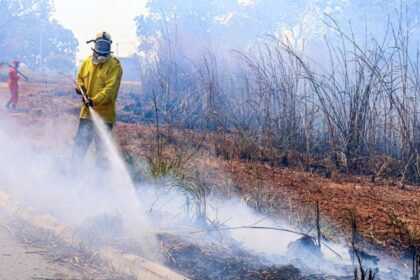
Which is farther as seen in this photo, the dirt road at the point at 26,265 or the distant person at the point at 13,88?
the distant person at the point at 13,88

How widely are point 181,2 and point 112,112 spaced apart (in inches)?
811

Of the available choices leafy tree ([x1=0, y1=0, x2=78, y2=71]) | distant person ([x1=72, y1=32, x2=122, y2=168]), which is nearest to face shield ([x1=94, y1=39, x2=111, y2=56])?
distant person ([x1=72, y1=32, x2=122, y2=168])

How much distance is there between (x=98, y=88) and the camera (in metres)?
5.73

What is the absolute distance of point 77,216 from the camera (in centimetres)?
457

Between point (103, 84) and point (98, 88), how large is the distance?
0.28ft

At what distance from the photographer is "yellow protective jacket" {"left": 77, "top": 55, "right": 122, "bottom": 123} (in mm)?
5578

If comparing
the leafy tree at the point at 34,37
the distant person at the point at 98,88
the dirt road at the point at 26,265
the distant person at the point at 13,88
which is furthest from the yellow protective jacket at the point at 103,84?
the leafy tree at the point at 34,37

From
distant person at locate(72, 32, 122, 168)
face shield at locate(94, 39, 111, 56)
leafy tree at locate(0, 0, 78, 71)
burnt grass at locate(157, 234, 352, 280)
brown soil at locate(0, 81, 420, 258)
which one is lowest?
burnt grass at locate(157, 234, 352, 280)

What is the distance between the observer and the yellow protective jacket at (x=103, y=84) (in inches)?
220

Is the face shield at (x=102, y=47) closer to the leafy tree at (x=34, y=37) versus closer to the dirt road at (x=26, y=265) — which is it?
the dirt road at (x=26, y=265)

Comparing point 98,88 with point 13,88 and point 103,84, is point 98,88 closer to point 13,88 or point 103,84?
point 103,84

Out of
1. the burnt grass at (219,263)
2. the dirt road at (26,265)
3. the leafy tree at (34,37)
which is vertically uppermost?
the leafy tree at (34,37)

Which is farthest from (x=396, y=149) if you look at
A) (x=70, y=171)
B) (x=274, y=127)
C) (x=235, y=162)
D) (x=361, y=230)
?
(x=70, y=171)

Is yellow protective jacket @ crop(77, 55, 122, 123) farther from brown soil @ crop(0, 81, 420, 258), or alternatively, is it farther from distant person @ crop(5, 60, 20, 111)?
distant person @ crop(5, 60, 20, 111)
